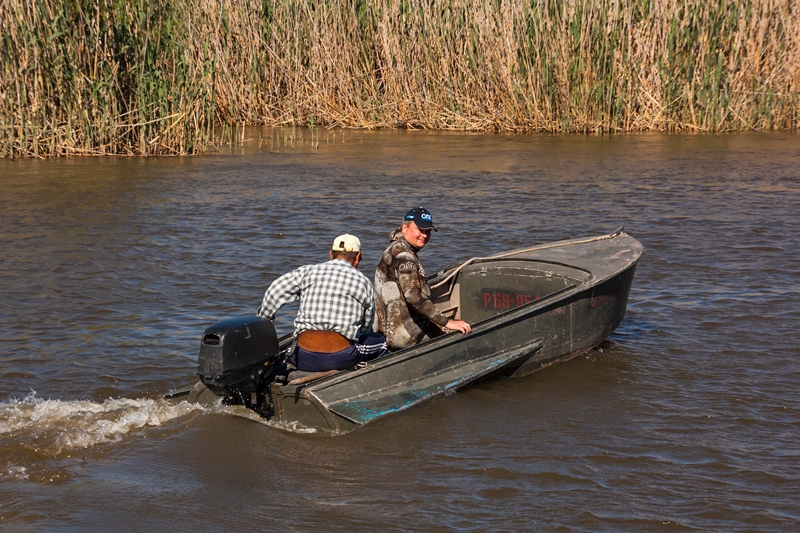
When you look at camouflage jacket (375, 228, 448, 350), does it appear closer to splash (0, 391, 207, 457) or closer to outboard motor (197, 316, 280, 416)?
outboard motor (197, 316, 280, 416)

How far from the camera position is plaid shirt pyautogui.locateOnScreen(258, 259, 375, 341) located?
6234 mm

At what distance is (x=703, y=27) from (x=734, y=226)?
22.1ft

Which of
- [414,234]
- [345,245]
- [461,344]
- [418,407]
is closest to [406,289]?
[414,234]

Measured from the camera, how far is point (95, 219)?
12.2m

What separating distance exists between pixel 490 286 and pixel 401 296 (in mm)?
1417

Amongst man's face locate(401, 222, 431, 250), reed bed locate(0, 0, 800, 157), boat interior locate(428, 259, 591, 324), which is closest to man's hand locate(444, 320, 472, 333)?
man's face locate(401, 222, 431, 250)

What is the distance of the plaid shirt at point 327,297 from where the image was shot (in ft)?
20.5

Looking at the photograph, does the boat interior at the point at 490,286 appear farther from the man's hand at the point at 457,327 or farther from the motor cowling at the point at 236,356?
the motor cowling at the point at 236,356

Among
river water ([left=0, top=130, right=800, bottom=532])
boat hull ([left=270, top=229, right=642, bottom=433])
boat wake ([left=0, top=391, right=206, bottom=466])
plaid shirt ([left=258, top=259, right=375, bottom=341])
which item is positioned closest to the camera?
river water ([left=0, top=130, right=800, bottom=532])

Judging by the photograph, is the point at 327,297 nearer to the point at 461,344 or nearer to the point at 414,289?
the point at 414,289

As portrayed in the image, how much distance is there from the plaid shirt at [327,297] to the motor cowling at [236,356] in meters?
A: 0.34

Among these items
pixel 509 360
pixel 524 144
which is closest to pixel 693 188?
pixel 524 144

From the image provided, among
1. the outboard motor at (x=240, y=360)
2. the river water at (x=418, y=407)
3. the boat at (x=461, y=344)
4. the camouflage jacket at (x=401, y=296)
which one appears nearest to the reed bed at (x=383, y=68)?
the river water at (x=418, y=407)

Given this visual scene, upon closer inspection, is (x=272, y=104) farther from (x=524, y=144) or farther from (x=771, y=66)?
(x=771, y=66)
